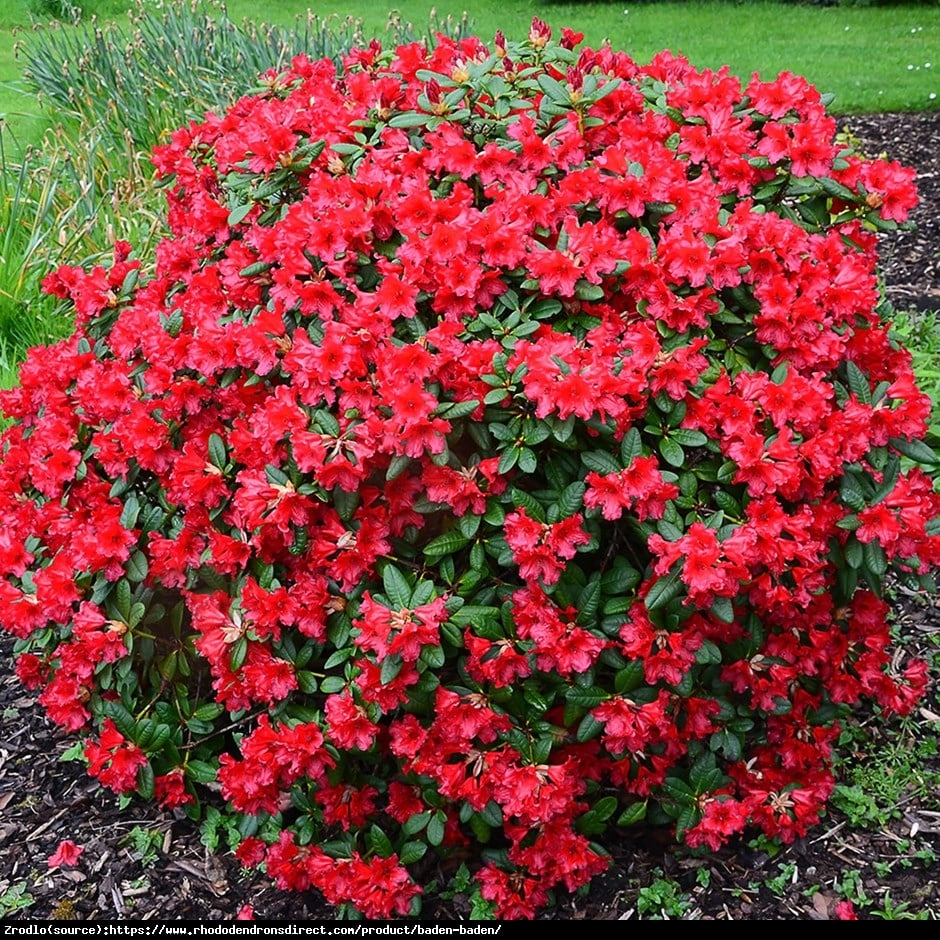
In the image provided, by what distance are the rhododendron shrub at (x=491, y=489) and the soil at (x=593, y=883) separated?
0.10 metres

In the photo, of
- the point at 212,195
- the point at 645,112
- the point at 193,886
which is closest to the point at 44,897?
the point at 193,886

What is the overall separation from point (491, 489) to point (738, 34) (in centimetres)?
964

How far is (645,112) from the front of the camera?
259 cm

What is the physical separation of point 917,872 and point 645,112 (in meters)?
1.82

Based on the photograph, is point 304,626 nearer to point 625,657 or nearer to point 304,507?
point 304,507

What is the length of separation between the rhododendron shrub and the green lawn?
17.3ft

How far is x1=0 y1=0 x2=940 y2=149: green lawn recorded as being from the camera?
812cm

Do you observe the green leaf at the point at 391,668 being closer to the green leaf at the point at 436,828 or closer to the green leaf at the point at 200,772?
the green leaf at the point at 436,828

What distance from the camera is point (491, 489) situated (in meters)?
2.06

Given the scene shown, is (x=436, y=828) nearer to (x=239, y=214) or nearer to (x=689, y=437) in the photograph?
(x=689, y=437)

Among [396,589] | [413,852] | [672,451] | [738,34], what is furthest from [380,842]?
[738,34]

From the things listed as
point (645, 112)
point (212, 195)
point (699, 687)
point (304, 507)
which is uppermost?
point (645, 112)

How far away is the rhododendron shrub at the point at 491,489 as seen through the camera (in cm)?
204

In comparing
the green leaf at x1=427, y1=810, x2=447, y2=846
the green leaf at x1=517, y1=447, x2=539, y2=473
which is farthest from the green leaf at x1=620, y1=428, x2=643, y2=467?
the green leaf at x1=427, y1=810, x2=447, y2=846
